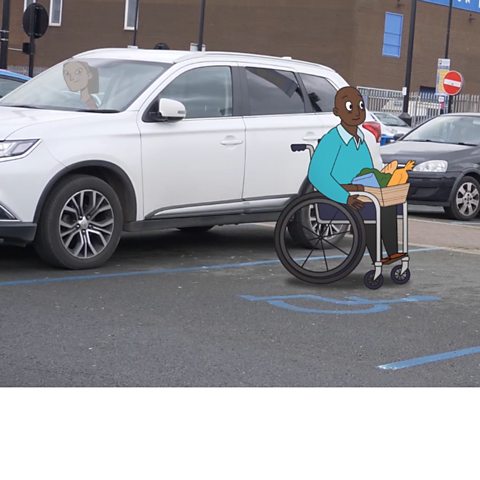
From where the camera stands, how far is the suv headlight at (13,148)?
786cm

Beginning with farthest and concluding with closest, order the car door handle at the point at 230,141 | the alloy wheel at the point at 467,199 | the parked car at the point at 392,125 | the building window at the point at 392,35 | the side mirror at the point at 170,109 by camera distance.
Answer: the building window at the point at 392,35 < the parked car at the point at 392,125 < the alloy wheel at the point at 467,199 < the car door handle at the point at 230,141 < the side mirror at the point at 170,109

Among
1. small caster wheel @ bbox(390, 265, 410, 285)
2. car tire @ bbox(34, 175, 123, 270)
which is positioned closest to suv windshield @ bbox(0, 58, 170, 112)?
car tire @ bbox(34, 175, 123, 270)

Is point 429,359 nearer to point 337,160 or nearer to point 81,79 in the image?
point 337,160

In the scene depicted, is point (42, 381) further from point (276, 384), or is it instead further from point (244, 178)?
point (244, 178)

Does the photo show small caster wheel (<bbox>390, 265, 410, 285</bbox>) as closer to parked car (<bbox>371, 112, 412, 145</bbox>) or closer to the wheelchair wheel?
the wheelchair wheel

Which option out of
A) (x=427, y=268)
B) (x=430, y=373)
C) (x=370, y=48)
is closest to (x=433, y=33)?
(x=370, y=48)

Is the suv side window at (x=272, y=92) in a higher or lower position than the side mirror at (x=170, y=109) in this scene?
higher

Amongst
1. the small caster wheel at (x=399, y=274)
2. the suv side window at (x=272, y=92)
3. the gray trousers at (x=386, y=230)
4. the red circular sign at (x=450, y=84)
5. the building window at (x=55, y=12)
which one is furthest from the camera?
the building window at (x=55, y=12)

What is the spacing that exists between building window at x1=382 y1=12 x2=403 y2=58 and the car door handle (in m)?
45.8

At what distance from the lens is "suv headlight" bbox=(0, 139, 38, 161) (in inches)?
309

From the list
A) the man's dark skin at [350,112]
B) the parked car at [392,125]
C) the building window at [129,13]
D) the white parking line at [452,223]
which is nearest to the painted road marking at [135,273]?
the man's dark skin at [350,112]

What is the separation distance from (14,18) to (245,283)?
→ 59838 mm

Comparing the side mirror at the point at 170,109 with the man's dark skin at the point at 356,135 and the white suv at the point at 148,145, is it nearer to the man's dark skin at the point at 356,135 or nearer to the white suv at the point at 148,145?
the white suv at the point at 148,145

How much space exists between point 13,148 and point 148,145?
118 centimetres
